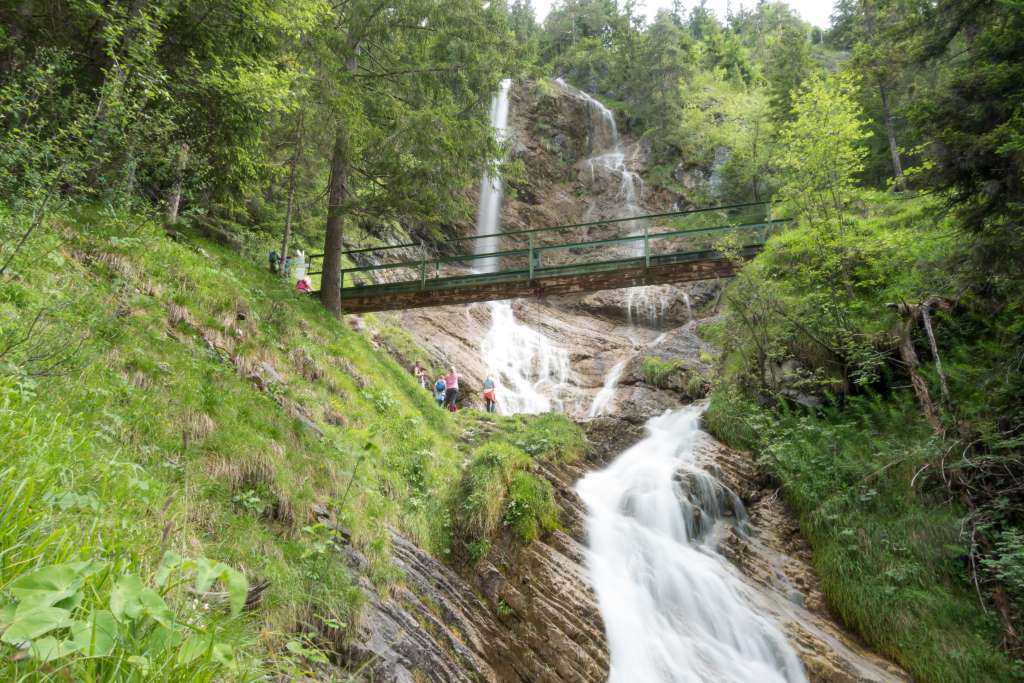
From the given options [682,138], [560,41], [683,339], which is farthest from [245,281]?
[560,41]

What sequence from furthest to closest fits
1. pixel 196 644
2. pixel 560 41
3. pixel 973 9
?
pixel 560 41 → pixel 973 9 → pixel 196 644

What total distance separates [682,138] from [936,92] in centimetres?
3063

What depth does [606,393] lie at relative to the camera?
1859cm

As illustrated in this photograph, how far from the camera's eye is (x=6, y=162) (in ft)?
16.9

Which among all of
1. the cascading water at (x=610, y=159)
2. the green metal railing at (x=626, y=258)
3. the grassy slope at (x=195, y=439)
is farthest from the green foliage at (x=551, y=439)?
the cascading water at (x=610, y=159)

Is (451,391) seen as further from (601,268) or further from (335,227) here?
(601,268)

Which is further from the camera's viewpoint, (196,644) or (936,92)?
(936,92)

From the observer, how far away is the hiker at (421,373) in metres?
14.8

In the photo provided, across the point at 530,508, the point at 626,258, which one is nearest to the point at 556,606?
the point at 530,508

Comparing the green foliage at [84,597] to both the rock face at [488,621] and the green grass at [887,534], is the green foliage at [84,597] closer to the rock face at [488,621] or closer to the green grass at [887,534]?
the rock face at [488,621]

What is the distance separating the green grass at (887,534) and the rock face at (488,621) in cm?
370

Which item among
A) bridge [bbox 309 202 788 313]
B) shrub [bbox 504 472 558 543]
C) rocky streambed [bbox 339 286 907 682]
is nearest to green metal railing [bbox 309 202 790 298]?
bridge [bbox 309 202 788 313]

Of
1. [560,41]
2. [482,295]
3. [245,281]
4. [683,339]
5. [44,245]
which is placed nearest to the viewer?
[44,245]

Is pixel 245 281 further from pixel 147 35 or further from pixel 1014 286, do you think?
pixel 1014 286
